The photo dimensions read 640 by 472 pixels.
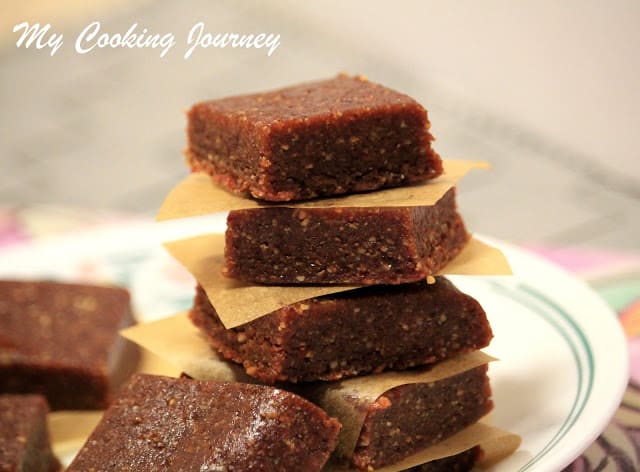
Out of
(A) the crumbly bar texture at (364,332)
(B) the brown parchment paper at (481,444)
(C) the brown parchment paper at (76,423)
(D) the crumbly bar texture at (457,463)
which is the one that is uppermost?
(A) the crumbly bar texture at (364,332)

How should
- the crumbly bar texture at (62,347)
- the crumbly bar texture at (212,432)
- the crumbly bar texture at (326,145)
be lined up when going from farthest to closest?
the crumbly bar texture at (62,347) < the crumbly bar texture at (326,145) < the crumbly bar texture at (212,432)

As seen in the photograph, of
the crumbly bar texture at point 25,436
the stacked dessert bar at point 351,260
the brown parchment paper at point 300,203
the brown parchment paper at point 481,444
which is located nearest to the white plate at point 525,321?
the brown parchment paper at point 481,444

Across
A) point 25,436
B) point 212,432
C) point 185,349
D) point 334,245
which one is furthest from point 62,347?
point 334,245

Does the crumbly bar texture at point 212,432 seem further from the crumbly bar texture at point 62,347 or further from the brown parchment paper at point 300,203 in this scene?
the crumbly bar texture at point 62,347

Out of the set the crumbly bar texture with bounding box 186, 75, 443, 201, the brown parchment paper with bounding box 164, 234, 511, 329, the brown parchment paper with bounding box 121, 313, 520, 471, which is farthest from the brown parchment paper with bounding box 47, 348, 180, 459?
the crumbly bar texture with bounding box 186, 75, 443, 201

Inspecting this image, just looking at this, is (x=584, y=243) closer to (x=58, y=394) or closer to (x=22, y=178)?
(x=58, y=394)

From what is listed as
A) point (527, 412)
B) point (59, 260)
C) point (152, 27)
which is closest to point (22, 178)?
point (152, 27)
